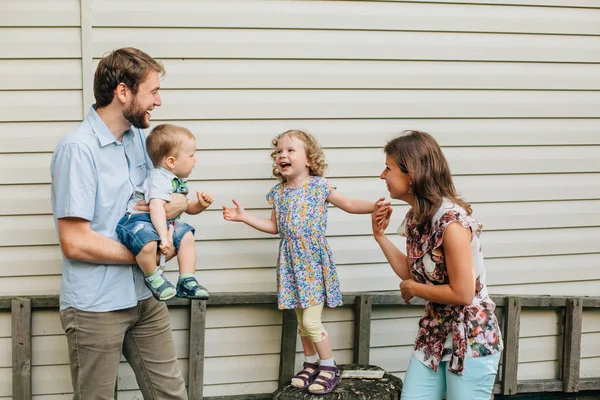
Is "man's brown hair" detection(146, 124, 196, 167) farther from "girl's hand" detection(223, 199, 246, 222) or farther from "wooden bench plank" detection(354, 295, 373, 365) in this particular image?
"wooden bench plank" detection(354, 295, 373, 365)

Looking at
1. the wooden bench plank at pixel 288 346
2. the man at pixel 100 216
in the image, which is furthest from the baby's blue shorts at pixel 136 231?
the wooden bench plank at pixel 288 346

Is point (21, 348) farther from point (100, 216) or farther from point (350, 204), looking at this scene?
point (350, 204)

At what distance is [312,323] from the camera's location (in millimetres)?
4148

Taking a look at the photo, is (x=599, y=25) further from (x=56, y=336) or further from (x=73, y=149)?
(x=56, y=336)

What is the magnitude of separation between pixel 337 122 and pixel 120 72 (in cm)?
161

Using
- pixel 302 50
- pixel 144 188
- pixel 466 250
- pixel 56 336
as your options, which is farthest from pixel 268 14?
pixel 56 336

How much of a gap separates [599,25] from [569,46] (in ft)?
0.83

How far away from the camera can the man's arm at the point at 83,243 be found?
3193 millimetres

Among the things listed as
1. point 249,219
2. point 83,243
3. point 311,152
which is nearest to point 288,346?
point 249,219

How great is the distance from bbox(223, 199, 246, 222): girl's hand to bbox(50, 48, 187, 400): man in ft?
2.06

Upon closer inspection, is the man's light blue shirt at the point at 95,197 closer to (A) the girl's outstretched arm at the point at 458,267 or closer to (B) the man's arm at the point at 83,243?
(B) the man's arm at the point at 83,243

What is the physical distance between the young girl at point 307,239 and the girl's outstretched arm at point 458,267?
0.93m

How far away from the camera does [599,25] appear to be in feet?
15.9

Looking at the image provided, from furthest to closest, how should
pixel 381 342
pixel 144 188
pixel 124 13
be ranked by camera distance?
pixel 381 342 → pixel 124 13 → pixel 144 188
